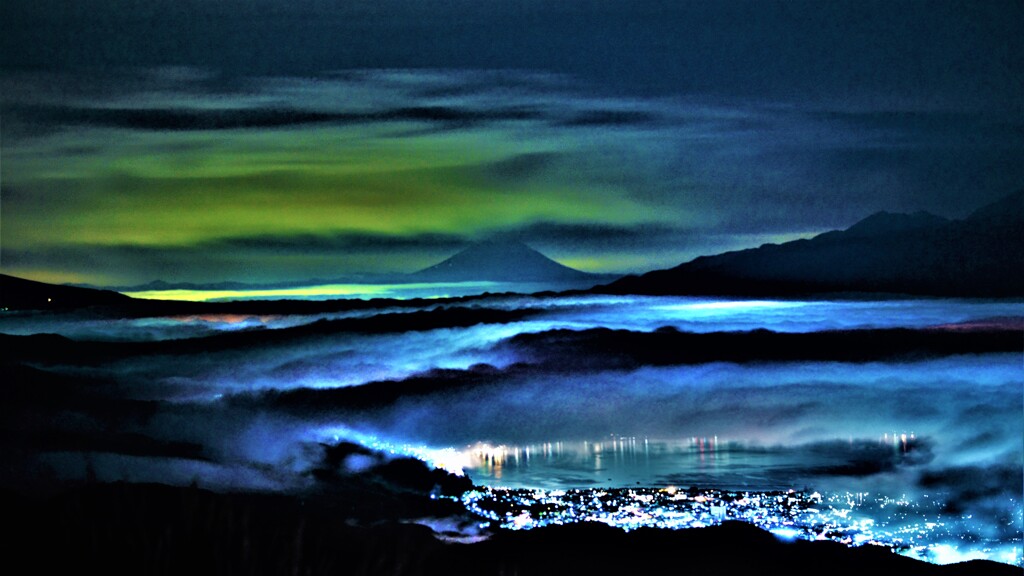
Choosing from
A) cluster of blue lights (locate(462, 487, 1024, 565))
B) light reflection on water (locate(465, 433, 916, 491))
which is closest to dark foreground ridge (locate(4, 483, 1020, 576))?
cluster of blue lights (locate(462, 487, 1024, 565))

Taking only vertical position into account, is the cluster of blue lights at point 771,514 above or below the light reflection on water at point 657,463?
below

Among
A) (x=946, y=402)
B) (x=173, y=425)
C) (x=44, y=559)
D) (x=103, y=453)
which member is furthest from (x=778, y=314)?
(x=44, y=559)

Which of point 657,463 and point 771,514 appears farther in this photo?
point 657,463

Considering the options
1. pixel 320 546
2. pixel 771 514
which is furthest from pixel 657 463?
pixel 320 546

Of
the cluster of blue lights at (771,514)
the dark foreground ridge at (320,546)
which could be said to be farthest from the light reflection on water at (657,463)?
the dark foreground ridge at (320,546)

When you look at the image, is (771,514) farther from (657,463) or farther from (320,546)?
(320,546)

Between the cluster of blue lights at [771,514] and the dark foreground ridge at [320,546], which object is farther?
the cluster of blue lights at [771,514]

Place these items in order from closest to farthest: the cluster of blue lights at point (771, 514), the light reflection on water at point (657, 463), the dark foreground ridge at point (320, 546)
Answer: the dark foreground ridge at point (320, 546), the cluster of blue lights at point (771, 514), the light reflection on water at point (657, 463)

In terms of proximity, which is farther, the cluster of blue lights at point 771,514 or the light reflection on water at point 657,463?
the light reflection on water at point 657,463

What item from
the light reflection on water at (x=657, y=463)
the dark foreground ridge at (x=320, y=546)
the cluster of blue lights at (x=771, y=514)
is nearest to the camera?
the dark foreground ridge at (x=320, y=546)

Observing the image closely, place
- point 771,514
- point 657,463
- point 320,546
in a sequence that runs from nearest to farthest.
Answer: point 320,546 → point 771,514 → point 657,463

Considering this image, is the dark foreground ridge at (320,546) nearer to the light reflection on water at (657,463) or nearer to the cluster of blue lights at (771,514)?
the cluster of blue lights at (771,514)
